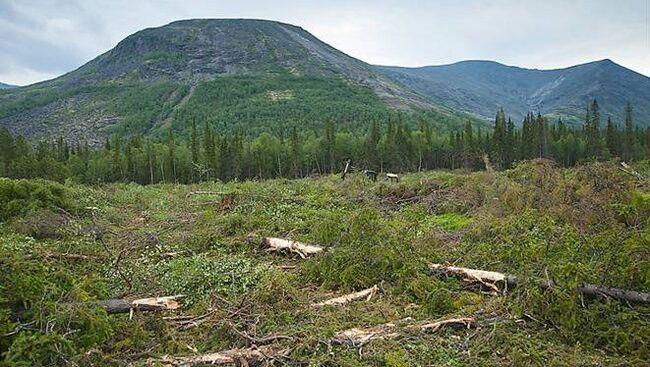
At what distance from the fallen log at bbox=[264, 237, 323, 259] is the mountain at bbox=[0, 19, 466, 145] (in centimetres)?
8849

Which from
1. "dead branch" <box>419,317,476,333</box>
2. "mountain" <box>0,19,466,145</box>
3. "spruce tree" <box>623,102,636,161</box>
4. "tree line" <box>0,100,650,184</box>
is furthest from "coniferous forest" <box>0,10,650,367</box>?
"mountain" <box>0,19,466,145</box>

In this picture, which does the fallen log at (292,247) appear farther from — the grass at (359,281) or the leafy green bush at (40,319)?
the leafy green bush at (40,319)

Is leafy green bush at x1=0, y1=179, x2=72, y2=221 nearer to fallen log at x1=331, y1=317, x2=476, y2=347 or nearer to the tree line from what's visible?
fallen log at x1=331, y1=317, x2=476, y2=347

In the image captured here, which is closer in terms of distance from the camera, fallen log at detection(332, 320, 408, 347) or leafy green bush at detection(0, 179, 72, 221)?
fallen log at detection(332, 320, 408, 347)

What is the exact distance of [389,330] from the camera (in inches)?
279

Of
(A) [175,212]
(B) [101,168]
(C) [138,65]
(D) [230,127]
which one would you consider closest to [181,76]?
(C) [138,65]

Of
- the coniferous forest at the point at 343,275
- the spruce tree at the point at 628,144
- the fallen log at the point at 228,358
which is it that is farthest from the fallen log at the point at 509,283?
the spruce tree at the point at 628,144

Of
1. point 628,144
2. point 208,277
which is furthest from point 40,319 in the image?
point 628,144

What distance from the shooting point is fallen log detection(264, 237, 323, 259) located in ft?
37.2

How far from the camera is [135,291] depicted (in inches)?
356

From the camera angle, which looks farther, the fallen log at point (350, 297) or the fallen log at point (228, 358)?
the fallen log at point (350, 297)

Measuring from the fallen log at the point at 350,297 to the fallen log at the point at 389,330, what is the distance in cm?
125

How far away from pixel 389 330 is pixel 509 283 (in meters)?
2.59

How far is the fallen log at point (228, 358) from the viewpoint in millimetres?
6246
